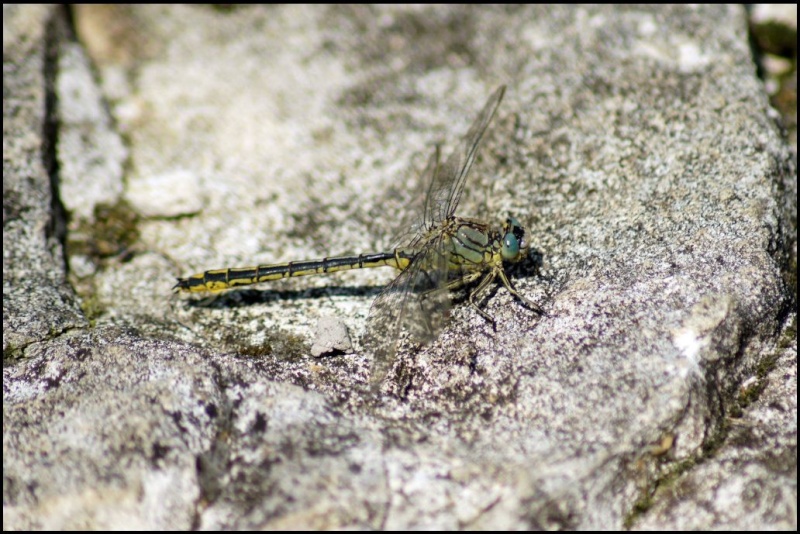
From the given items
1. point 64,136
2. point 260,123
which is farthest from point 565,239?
point 64,136

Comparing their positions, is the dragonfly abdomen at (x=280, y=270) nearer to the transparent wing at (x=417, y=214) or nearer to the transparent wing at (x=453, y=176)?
the transparent wing at (x=417, y=214)

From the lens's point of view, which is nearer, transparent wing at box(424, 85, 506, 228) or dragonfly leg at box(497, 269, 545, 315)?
dragonfly leg at box(497, 269, 545, 315)

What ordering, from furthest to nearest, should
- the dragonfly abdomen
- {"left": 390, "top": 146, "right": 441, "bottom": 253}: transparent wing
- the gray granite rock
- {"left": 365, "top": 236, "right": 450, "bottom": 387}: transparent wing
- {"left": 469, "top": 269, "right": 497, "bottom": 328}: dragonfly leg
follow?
{"left": 390, "top": 146, "right": 441, "bottom": 253}: transparent wing → the dragonfly abdomen → {"left": 469, "top": 269, "right": 497, "bottom": 328}: dragonfly leg → {"left": 365, "top": 236, "right": 450, "bottom": 387}: transparent wing → the gray granite rock

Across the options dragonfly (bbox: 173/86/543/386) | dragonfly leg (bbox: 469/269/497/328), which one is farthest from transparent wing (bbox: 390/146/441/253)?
dragonfly leg (bbox: 469/269/497/328)

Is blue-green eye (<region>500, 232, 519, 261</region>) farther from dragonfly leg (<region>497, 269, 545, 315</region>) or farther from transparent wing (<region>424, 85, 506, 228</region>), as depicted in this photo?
transparent wing (<region>424, 85, 506, 228</region>)

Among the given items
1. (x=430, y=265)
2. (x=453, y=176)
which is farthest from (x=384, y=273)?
(x=453, y=176)

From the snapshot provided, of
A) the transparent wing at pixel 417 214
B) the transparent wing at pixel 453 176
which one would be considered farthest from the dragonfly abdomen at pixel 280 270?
the transparent wing at pixel 453 176

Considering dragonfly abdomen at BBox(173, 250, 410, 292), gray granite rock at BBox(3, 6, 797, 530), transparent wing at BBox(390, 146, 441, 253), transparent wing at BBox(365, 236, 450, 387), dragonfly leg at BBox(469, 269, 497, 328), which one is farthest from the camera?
transparent wing at BBox(390, 146, 441, 253)

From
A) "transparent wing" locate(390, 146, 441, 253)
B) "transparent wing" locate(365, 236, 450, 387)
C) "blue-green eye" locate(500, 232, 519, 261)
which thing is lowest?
"transparent wing" locate(365, 236, 450, 387)
